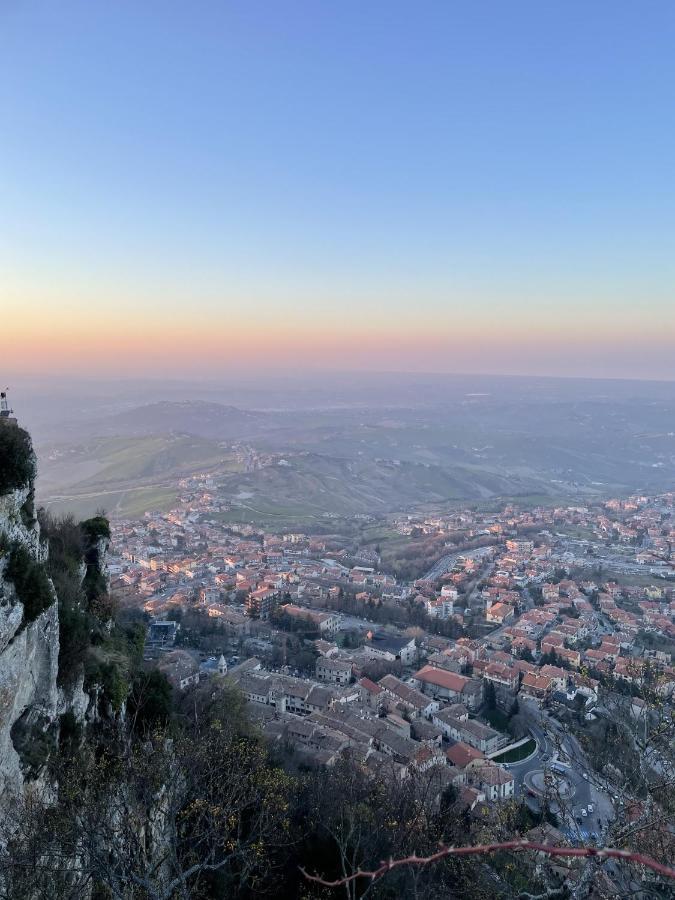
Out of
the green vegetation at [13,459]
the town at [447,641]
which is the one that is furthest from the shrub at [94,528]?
the green vegetation at [13,459]

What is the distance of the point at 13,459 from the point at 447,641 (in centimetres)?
2907

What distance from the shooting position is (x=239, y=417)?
140 meters

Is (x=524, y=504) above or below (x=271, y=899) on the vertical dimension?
below

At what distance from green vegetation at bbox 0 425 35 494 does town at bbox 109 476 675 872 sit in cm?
719

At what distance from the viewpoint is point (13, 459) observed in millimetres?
7652

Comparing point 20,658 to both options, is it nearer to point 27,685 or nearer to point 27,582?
point 27,685

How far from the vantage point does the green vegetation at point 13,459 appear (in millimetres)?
7512

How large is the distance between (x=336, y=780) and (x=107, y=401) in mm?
154705

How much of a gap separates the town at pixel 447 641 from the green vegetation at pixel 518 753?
0.27 feet

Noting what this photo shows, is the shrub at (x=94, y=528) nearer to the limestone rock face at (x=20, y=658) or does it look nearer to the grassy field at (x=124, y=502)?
the limestone rock face at (x=20, y=658)

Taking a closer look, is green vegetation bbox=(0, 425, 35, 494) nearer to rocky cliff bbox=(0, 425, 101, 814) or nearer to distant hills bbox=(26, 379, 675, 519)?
rocky cliff bbox=(0, 425, 101, 814)

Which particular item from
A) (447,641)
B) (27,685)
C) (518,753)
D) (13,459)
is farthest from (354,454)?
(27,685)

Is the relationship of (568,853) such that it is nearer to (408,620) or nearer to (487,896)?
(487,896)

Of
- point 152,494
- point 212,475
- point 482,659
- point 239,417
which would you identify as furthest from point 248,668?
point 239,417
